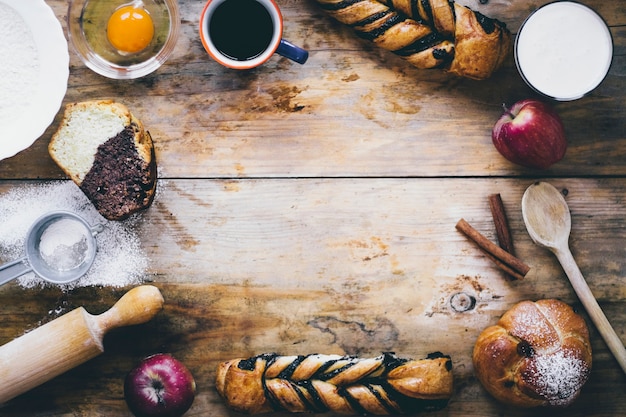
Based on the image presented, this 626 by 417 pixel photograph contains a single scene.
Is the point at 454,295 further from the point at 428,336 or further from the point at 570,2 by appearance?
the point at 570,2

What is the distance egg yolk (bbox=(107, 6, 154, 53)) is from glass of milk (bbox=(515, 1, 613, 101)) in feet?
2.85

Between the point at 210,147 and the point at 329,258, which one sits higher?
the point at 210,147

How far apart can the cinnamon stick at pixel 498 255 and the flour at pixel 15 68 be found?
1034 mm

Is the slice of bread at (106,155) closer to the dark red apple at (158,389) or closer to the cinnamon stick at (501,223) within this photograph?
the dark red apple at (158,389)

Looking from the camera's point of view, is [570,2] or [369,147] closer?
[570,2]

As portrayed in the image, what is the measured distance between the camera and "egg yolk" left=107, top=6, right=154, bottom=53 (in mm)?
1375

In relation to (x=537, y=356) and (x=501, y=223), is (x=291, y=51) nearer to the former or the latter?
(x=501, y=223)

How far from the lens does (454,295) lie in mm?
1415

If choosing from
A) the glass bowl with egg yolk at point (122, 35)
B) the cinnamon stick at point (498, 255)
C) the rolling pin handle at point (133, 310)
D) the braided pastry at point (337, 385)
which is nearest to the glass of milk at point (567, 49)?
the cinnamon stick at point (498, 255)

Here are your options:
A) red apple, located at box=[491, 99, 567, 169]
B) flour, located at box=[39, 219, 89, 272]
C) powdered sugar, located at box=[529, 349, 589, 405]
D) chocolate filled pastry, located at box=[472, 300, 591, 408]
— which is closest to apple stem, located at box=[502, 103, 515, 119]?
red apple, located at box=[491, 99, 567, 169]

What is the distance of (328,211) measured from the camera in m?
1.42

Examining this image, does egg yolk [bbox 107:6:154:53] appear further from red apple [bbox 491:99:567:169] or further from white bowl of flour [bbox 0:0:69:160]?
red apple [bbox 491:99:567:169]

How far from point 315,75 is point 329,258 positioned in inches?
17.2

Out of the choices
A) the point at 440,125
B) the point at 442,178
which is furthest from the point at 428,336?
the point at 440,125
